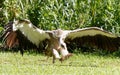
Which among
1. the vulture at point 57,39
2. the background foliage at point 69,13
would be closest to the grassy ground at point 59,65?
the vulture at point 57,39

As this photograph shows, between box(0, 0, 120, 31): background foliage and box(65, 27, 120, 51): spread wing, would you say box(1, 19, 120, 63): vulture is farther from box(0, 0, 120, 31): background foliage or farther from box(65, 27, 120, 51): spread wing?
box(0, 0, 120, 31): background foliage

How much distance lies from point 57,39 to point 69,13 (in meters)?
3.35

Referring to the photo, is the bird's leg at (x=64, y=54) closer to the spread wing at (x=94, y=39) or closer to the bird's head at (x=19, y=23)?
the spread wing at (x=94, y=39)

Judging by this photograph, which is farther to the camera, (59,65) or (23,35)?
(59,65)

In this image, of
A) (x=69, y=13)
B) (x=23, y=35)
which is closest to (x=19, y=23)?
(x=23, y=35)

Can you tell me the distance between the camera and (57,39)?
832cm

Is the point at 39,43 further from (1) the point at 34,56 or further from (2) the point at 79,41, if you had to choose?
(1) the point at 34,56

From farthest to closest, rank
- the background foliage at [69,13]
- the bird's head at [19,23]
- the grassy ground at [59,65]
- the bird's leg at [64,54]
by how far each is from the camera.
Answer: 1. the background foliage at [69,13]
2. the bird's leg at [64,54]
3. the bird's head at [19,23]
4. the grassy ground at [59,65]

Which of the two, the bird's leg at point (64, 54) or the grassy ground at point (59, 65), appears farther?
the bird's leg at point (64, 54)

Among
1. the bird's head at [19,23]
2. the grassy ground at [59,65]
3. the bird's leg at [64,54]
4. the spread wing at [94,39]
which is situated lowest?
the grassy ground at [59,65]

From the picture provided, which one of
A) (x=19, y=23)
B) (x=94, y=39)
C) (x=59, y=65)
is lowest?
(x=59, y=65)

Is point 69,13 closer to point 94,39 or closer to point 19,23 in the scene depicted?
point 94,39

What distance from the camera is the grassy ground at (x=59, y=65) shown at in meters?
7.25

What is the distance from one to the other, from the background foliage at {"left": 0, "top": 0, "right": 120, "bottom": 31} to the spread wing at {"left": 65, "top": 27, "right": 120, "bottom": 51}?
8.67 ft
